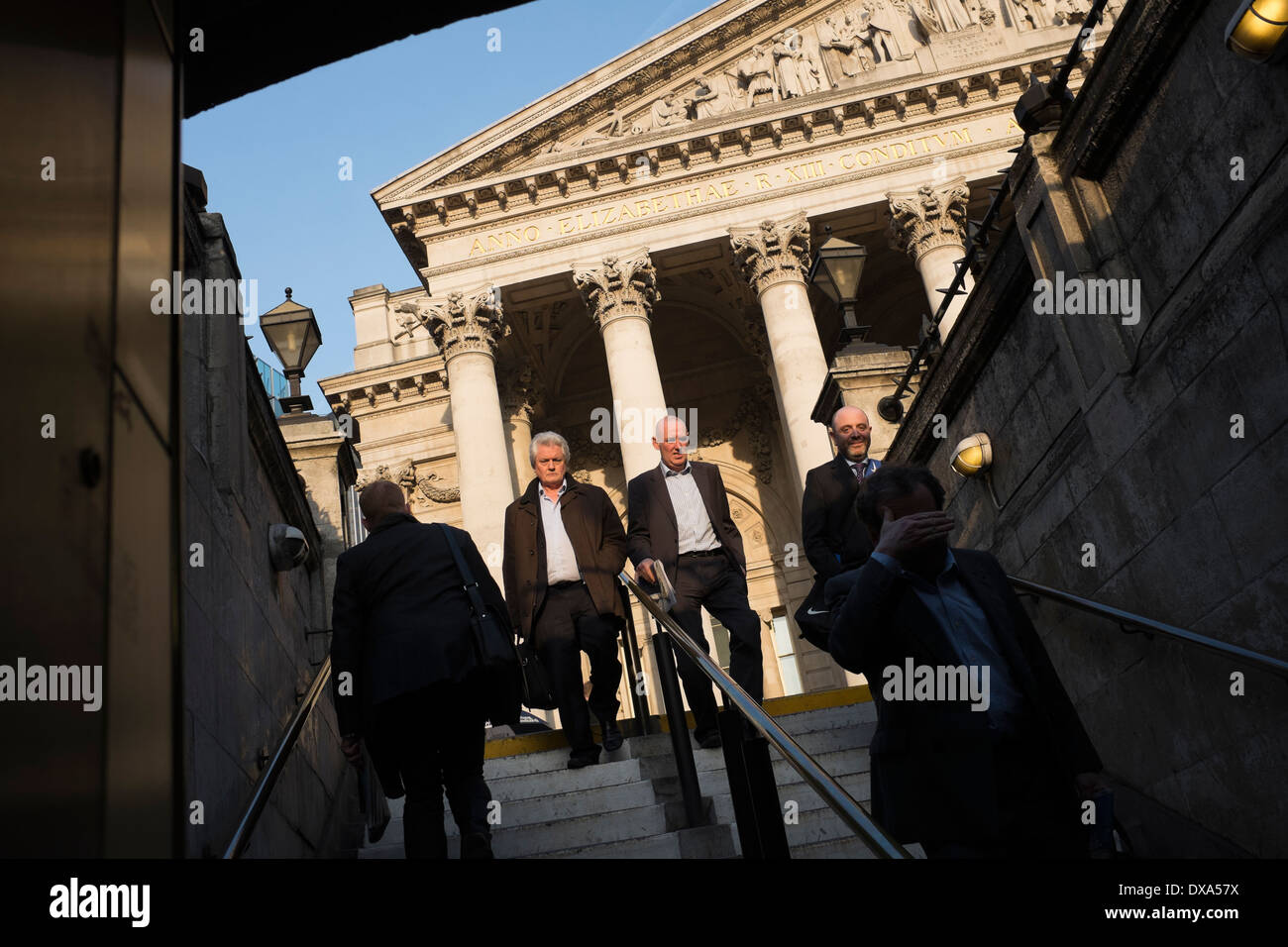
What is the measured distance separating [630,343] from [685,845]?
60.6ft

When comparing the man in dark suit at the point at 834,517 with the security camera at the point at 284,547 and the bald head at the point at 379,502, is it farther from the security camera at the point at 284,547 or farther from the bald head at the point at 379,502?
the security camera at the point at 284,547

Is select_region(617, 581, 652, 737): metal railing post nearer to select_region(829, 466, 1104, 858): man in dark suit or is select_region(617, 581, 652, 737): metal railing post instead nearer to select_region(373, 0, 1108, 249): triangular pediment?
select_region(829, 466, 1104, 858): man in dark suit

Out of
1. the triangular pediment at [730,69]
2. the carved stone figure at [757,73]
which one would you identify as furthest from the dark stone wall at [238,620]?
the carved stone figure at [757,73]

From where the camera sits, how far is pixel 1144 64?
18.6ft

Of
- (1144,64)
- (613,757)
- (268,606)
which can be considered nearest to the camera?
(1144,64)

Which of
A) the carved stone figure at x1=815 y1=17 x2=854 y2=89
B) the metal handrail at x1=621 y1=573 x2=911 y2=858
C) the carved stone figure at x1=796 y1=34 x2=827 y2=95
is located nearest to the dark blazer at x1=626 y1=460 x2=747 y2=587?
the metal handrail at x1=621 y1=573 x2=911 y2=858

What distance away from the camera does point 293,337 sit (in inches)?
424

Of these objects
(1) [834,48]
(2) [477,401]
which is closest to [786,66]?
(1) [834,48]

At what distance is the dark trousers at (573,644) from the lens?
7.39 metres

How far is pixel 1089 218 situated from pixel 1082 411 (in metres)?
1.02

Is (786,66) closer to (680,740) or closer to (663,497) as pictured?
(663,497)

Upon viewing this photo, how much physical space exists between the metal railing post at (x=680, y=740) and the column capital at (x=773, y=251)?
18219mm

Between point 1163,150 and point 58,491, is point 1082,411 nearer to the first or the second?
point 1163,150

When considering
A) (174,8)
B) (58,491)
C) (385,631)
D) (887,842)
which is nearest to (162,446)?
(58,491)
